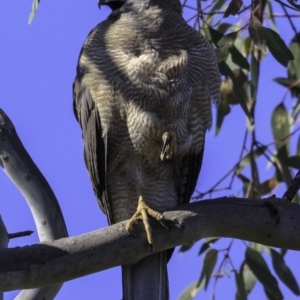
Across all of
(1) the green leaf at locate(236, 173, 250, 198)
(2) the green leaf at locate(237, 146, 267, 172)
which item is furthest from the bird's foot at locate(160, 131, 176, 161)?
(1) the green leaf at locate(236, 173, 250, 198)

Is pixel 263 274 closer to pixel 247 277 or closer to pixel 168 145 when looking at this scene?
pixel 247 277

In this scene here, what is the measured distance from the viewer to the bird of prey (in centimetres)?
328

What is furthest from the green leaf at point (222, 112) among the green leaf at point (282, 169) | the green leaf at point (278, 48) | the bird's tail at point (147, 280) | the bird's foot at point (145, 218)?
the bird's foot at point (145, 218)

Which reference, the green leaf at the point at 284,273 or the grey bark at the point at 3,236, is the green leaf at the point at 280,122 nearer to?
the green leaf at the point at 284,273

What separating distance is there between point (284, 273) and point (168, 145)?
1.11 metres

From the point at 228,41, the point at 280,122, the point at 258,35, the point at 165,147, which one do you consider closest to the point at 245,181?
the point at 280,122

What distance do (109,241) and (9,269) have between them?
0.34 m

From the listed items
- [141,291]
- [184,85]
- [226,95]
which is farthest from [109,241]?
Result: [226,95]

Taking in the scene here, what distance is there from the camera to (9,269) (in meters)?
2.46

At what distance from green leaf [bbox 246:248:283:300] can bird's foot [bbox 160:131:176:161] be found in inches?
37.1

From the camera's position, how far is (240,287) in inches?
163

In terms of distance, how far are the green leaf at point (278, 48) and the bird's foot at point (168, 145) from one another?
0.60 m

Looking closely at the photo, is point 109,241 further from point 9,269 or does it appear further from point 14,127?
point 14,127

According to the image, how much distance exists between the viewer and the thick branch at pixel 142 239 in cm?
250
